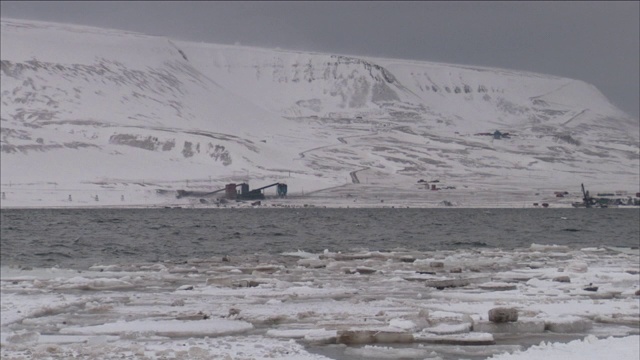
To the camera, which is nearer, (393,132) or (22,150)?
(22,150)

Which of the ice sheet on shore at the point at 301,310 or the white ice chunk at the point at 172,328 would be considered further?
the white ice chunk at the point at 172,328

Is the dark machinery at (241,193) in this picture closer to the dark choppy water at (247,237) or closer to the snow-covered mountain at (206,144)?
the snow-covered mountain at (206,144)

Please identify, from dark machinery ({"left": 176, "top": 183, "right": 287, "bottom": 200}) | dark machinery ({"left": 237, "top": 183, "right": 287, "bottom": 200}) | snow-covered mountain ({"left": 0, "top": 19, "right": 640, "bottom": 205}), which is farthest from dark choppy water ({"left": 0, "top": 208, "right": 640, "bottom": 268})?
snow-covered mountain ({"left": 0, "top": 19, "right": 640, "bottom": 205})

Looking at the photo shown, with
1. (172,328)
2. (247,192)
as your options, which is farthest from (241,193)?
(172,328)

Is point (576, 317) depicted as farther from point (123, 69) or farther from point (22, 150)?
point (123, 69)

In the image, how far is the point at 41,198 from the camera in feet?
313

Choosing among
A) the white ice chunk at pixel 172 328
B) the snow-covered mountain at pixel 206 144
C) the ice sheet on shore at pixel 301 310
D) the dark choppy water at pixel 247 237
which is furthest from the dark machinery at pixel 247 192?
the white ice chunk at pixel 172 328

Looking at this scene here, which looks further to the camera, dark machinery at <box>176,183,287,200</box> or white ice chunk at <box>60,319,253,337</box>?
dark machinery at <box>176,183,287,200</box>

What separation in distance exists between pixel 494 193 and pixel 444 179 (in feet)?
46.1

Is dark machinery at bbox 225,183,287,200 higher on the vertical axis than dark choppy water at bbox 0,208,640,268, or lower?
higher

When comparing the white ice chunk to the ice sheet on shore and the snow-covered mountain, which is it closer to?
the ice sheet on shore

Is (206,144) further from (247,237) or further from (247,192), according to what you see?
(247,237)

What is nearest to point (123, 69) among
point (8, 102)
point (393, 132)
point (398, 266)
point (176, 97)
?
point (176, 97)

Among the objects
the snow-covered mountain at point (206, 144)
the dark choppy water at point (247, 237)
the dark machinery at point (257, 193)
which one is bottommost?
the dark choppy water at point (247, 237)
